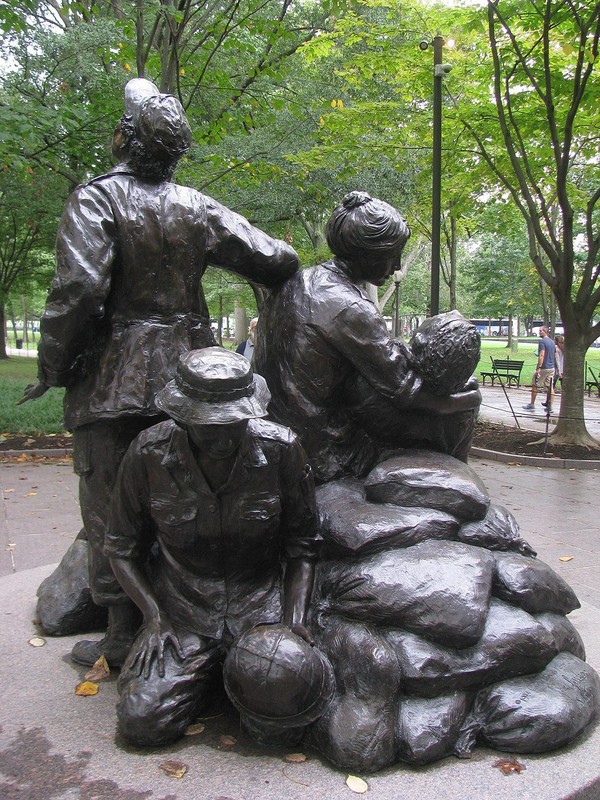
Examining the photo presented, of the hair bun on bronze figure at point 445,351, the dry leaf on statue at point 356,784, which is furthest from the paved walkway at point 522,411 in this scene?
the dry leaf on statue at point 356,784

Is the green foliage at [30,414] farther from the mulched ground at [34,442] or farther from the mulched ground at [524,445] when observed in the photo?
the mulched ground at [524,445]

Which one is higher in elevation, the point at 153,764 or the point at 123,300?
the point at 123,300

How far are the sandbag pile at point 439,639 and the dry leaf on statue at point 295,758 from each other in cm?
6

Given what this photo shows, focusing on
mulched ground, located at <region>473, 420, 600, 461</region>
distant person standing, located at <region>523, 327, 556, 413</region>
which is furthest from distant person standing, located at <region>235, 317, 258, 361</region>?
distant person standing, located at <region>523, 327, 556, 413</region>

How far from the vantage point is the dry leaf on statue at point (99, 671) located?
3.06 m

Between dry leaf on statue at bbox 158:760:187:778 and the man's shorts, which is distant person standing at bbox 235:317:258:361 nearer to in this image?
dry leaf on statue at bbox 158:760:187:778

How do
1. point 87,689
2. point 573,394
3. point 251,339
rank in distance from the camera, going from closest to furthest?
point 87,689 → point 251,339 → point 573,394

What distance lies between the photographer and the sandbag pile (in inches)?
97.8

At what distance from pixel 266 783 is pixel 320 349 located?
167 centimetres

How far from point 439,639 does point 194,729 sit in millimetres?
926

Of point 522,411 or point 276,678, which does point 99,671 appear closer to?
point 276,678

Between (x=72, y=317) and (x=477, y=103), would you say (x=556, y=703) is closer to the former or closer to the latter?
(x=72, y=317)

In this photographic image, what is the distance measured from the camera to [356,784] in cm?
232

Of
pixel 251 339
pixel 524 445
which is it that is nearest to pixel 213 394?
pixel 251 339
